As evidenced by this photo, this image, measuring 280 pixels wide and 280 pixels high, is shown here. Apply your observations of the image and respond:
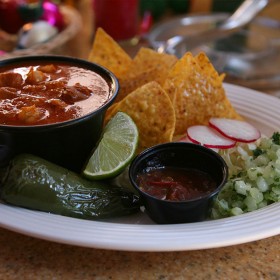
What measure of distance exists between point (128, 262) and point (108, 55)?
3.71 ft

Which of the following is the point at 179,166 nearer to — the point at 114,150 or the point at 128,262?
the point at 114,150

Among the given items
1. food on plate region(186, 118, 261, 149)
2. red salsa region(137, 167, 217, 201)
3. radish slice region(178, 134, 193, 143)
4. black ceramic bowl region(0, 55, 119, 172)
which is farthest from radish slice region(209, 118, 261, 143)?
black ceramic bowl region(0, 55, 119, 172)

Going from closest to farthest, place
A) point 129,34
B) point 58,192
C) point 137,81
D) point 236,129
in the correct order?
point 58,192, point 236,129, point 137,81, point 129,34

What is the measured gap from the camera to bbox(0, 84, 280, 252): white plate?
4.61ft

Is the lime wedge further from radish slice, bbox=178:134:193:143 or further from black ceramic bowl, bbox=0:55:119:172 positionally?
radish slice, bbox=178:134:193:143

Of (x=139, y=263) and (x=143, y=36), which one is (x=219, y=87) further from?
(x=143, y=36)

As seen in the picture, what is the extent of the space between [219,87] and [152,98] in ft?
1.22

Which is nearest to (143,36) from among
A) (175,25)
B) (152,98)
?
(175,25)

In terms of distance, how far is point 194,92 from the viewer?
209 centimetres

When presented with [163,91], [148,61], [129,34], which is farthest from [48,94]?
[129,34]

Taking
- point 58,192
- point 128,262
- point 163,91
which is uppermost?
point 163,91

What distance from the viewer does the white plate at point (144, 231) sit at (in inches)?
55.3

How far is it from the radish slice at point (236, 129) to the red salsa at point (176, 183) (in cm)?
35

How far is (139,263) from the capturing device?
153 cm
